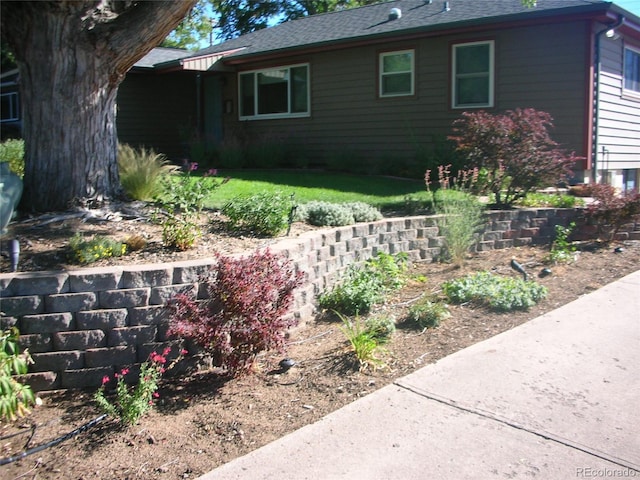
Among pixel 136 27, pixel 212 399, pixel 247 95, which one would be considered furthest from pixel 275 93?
pixel 212 399

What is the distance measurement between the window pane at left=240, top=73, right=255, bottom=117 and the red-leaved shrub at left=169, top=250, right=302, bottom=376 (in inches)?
535

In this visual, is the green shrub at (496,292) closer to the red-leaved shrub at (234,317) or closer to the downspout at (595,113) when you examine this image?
the red-leaved shrub at (234,317)

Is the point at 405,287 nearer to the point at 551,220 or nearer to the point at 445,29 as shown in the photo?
the point at 551,220

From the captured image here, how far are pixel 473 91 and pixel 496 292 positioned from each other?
318 inches

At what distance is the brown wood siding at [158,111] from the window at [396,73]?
6373 mm

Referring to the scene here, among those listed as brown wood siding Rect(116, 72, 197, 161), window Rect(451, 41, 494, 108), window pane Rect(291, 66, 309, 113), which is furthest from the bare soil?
brown wood siding Rect(116, 72, 197, 161)

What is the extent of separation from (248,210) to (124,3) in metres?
2.56

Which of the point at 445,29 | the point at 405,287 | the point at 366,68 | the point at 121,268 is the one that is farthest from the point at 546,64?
the point at 121,268

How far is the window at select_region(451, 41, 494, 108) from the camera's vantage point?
13234mm

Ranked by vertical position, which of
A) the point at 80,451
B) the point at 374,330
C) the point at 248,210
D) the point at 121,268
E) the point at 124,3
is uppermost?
the point at 124,3

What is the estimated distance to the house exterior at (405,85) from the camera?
12164 millimetres

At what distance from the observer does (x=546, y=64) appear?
12391mm

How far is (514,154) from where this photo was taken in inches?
359

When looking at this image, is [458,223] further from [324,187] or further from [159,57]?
[159,57]
